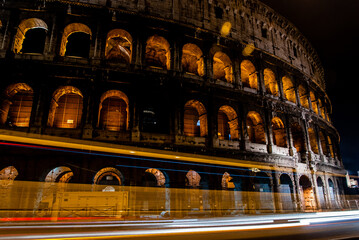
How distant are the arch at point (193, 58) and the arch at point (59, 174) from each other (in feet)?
34.0

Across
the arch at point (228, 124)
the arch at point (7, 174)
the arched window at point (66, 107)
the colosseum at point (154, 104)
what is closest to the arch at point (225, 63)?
→ the colosseum at point (154, 104)

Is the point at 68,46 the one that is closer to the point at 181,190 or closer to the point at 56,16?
the point at 56,16

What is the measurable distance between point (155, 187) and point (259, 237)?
9143 mm

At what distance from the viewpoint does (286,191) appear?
1547 cm

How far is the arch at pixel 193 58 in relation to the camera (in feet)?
49.8

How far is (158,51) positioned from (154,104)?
4.81 metres

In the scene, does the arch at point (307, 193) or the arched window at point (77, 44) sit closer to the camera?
the arched window at point (77, 44)

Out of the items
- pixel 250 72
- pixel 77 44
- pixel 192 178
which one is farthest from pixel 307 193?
pixel 77 44

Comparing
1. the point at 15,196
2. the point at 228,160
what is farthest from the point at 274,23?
the point at 15,196

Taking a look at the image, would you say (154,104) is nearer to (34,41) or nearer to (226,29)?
(226,29)

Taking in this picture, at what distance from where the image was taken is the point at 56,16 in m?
13.0

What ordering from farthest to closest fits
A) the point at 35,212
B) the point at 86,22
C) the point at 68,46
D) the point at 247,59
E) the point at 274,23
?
the point at 274,23, the point at 247,59, the point at 68,46, the point at 86,22, the point at 35,212

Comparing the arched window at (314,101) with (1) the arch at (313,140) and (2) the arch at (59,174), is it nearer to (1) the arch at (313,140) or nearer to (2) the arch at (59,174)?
(1) the arch at (313,140)

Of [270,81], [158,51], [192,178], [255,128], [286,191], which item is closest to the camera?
[192,178]
